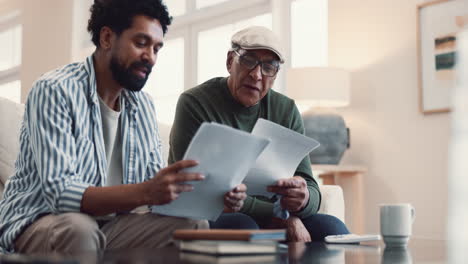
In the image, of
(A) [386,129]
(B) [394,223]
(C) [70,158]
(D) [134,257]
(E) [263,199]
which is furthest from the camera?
(A) [386,129]

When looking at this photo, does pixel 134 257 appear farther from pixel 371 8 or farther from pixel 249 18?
pixel 249 18

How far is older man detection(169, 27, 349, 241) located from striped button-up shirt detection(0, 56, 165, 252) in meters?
0.31

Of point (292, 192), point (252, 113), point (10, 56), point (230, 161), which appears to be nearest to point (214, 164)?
point (230, 161)

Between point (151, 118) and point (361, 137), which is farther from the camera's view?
point (361, 137)

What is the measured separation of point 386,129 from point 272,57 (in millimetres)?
1849

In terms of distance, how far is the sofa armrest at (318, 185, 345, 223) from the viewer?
7.38ft

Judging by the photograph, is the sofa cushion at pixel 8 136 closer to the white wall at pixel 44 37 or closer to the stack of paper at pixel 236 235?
the stack of paper at pixel 236 235

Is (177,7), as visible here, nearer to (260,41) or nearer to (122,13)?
(260,41)

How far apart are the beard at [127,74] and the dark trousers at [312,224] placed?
18.7 inches

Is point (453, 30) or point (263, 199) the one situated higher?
point (453, 30)

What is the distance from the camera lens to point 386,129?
11.7 feet

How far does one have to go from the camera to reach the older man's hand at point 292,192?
5.59 feet

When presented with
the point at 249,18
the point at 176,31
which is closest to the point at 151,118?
the point at 249,18

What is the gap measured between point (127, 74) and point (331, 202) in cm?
101
